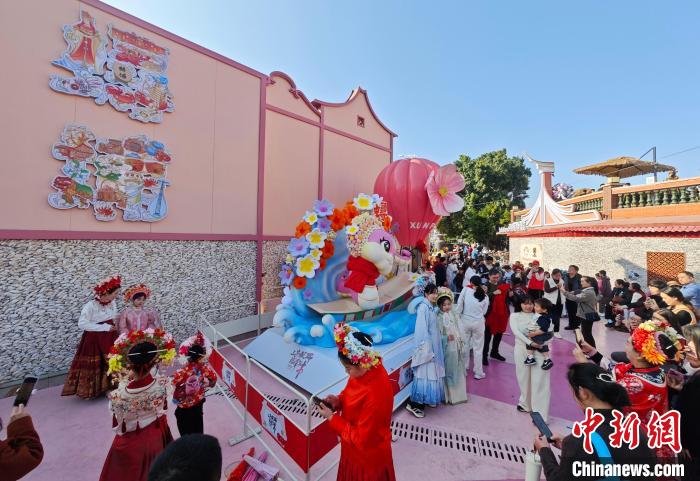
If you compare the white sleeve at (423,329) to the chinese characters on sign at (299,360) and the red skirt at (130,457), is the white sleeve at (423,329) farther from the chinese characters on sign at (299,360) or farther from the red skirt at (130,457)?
the red skirt at (130,457)

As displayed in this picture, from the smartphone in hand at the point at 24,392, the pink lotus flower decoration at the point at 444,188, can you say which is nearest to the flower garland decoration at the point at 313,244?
the pink lotus flower decoration at the point at 444,188

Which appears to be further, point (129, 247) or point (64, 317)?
point (129, 247)

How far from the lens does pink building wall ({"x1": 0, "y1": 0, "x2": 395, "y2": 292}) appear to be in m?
4.38

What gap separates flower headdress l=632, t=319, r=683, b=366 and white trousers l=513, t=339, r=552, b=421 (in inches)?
50.2

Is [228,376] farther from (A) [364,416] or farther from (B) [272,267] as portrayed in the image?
(B) [272,267]

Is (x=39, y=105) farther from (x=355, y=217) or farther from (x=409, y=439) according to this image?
(x=409, y=439)

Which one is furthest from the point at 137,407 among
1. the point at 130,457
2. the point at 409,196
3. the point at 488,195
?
the point at 488,195

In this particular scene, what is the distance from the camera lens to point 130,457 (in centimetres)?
215

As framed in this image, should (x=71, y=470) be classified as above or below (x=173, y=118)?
below

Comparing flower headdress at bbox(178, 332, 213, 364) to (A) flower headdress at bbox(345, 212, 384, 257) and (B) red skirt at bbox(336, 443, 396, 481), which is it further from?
(A) flower headdress at bbox(345, 212, 384, 257)

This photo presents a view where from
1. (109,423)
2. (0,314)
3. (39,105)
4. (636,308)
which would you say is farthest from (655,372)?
(39,105)

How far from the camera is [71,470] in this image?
2951 millimetres

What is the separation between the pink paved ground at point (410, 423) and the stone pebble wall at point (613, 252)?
5.81 metres

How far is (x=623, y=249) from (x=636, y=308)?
510cm
